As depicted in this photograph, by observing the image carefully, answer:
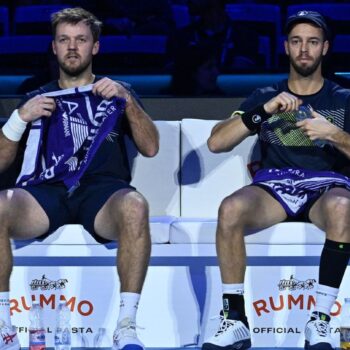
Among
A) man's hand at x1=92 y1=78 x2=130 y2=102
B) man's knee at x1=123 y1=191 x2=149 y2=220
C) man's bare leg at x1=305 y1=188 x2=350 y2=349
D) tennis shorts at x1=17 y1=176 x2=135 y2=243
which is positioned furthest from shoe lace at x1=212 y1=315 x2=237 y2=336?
man's hand at x1=92 y1=78 x2=130 y2=102

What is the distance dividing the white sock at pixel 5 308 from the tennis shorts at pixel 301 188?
1178 mm

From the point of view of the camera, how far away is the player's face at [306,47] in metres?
4.63

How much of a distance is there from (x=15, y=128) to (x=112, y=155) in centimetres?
45

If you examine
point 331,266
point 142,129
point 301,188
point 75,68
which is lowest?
point 331,266

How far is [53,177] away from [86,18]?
0.74 metres

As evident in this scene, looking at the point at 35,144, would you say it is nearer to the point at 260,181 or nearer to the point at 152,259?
the point at 152,259

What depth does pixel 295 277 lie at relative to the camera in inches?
178

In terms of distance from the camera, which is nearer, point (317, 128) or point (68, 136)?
point (317, 128)

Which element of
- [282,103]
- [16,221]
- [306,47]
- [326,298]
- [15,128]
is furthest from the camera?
[306,47]

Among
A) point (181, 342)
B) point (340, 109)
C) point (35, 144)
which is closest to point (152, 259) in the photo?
point (181, 342)

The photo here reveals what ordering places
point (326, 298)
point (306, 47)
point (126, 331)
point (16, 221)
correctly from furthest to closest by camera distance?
point (306, 47) → point (16, 221) → point (326, 298) → point (126, 331)

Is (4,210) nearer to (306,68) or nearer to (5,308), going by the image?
(5,308)

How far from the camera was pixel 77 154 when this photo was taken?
456 centimetres

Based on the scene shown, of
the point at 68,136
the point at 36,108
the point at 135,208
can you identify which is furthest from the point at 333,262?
the point at 36,108
